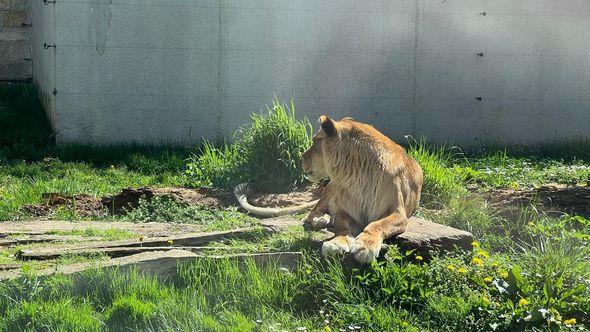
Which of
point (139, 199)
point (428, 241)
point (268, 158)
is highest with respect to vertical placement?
point (428, 241)

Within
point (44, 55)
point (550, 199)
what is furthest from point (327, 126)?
point (44, 55)

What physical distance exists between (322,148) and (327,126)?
226 mm

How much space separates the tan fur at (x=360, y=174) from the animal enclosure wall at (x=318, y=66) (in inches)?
242

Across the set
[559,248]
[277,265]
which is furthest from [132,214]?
[559,248]

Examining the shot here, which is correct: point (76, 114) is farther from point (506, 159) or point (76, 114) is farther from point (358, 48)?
point (506, 159)

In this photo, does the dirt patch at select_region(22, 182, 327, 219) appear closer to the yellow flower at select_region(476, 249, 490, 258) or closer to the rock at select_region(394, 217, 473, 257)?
the rock at select_region(394, 217, 473, 257)

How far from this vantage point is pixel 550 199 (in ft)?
27.8

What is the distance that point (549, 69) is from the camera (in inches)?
568

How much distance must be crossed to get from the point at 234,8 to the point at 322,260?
7.76m

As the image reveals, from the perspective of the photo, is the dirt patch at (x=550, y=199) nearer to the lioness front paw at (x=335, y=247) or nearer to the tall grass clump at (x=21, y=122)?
the lioness front paw at (x=335, y=247)

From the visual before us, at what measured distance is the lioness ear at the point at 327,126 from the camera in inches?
273

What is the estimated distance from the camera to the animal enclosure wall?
12773 millimetres

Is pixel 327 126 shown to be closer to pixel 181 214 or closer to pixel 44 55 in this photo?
pixel 181 214

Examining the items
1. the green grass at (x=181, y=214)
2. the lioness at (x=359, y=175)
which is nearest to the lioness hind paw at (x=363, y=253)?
the lioness at (x=359, y=175)
